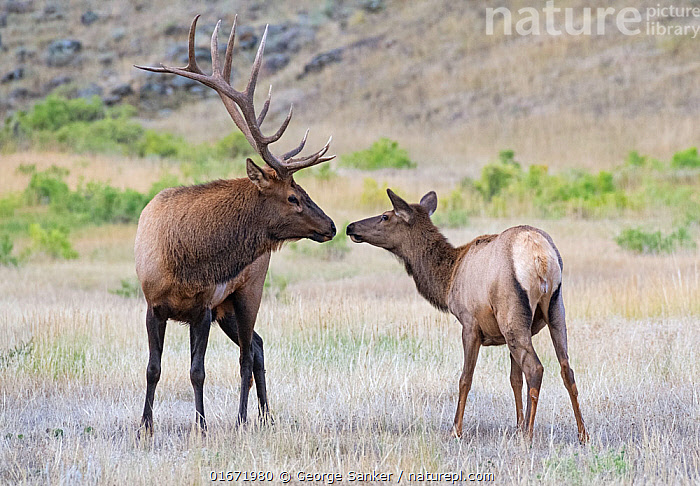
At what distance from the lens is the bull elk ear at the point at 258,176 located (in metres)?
7.19

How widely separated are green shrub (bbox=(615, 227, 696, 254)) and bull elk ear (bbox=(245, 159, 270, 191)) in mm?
10538

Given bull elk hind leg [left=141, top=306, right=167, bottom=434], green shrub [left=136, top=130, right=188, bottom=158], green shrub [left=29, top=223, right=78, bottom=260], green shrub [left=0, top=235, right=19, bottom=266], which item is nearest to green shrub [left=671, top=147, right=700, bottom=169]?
green shrub [left=136, top=130, right=188, bottom=158]

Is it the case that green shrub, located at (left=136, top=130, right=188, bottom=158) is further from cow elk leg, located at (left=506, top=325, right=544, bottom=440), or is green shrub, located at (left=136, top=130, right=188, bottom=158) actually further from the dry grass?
cow elk leg, located at (left=506, top=325, right=544, bottom=440)

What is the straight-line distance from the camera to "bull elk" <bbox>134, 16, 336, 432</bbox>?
7.13 meters

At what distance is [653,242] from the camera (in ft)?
53.4

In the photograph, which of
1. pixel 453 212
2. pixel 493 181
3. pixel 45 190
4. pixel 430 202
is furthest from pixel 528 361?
pixel 45 190

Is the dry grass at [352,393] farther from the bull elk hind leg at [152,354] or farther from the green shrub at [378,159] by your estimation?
the green shrub at [378,159]

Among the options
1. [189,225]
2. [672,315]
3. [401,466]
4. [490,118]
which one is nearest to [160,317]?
[189,225]

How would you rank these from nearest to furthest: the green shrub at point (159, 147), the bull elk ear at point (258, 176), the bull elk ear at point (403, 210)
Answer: the bull elk ear at point (258, 176) → the bull elk ear at point (403, 210) → the green shrub at point (159, 147)

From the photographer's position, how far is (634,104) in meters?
45.0

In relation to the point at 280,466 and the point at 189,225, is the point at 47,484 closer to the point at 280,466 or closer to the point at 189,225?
the point at 280,466

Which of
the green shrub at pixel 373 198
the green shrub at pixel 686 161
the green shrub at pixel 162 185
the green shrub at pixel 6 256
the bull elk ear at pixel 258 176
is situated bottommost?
the green shrub at pixel 6 256

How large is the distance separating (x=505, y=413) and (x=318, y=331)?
313 cm

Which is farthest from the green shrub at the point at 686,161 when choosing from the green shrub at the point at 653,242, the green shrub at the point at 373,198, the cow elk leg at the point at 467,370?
the cow elk leg at the point at 467,370
